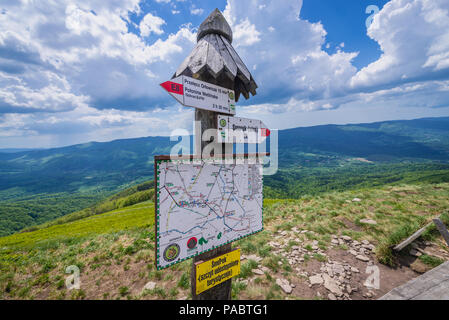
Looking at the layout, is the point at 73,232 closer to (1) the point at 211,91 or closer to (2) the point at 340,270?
(1) the point at 211,91

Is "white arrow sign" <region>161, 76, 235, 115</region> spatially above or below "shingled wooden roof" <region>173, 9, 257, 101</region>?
below

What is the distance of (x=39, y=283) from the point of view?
6.37 meters

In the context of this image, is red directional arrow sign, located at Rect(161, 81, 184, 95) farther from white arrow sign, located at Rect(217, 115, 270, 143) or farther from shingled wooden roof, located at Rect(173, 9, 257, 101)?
white arrow sign, located at Rect(217, 115, 270, 143)

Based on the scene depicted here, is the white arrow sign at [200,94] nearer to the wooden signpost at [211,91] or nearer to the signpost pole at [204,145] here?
the wooden signpost at [211,91]

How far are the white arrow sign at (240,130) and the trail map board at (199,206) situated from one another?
1.78 feet

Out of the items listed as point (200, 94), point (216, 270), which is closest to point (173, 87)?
point (200, 94)

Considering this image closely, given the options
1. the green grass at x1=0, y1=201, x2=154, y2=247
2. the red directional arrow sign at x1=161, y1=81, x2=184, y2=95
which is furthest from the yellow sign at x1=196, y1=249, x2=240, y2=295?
the green grass at x1=0, y1=201, x2=154, y2=247

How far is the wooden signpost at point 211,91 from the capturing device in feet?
10.7

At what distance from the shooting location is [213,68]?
10.9ft

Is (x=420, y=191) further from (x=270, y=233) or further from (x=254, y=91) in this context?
(x=254, y=91)

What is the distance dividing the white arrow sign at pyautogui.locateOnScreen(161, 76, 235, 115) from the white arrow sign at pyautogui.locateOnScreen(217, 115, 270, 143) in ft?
0.77

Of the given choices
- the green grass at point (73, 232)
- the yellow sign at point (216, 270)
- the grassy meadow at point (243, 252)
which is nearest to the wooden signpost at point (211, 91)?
the yellow sign at point (216, 270)

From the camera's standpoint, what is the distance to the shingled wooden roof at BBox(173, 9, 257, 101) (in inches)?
132

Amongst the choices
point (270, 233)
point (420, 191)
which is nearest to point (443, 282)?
point (270, 233)
